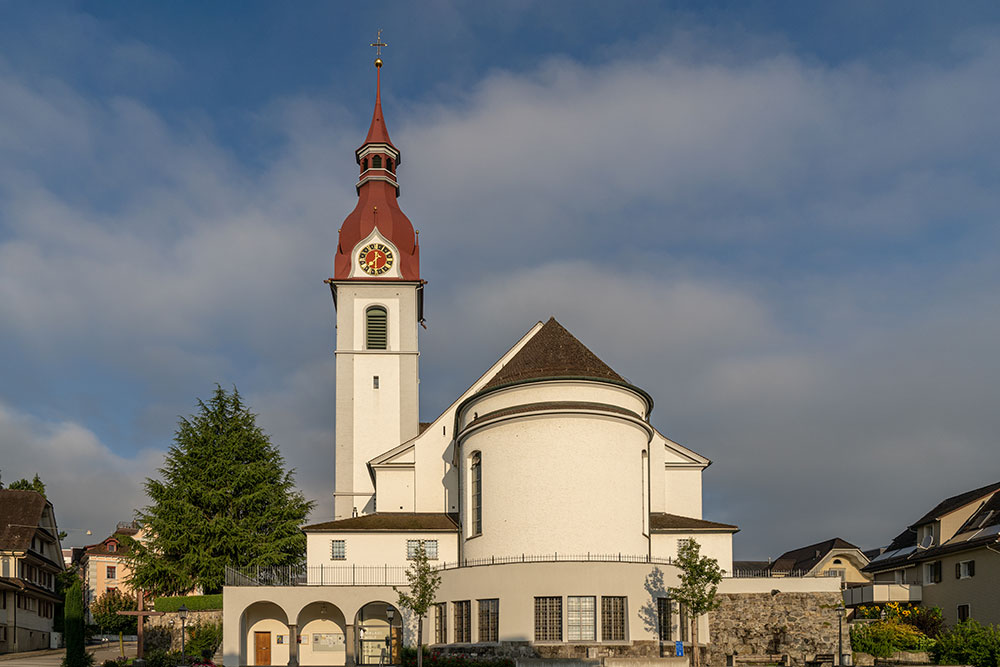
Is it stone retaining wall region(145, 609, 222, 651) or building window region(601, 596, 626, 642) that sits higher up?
building window region(601, 596, 626, 642)

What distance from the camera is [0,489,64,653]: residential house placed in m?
52.2

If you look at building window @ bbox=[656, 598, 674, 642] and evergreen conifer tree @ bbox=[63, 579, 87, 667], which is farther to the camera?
building window @ bbox=[656, 598, 674, 642]

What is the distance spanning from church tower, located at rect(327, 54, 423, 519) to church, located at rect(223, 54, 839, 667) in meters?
11.4

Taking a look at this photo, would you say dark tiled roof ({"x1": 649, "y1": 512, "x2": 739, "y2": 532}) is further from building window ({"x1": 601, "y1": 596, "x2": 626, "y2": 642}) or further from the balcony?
the balcony

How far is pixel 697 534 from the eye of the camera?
41.8 metres

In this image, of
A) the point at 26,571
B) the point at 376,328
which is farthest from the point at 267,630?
the point at 26,571

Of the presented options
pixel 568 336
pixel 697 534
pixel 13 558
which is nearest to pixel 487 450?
pixel 568 336

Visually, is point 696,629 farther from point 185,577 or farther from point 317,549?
point 185,577

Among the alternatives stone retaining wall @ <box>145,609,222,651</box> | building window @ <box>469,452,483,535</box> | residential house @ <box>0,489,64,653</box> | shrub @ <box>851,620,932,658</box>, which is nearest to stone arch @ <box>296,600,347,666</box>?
stone retaining wall @ <box>145,609,222,651</box>

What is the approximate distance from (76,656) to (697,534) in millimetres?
25020

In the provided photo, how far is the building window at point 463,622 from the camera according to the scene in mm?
36594

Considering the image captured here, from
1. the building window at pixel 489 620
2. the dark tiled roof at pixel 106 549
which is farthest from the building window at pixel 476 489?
the dark tiled roof at pixel 106 549

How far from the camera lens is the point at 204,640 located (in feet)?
142

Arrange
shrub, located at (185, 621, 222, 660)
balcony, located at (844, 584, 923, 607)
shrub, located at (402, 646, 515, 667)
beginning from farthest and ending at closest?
balcony, located at (844, 584, 923, 607) < shrub, located at (185, 621, 222, 660) < shrub, located at (402, 646, 515, 667)
